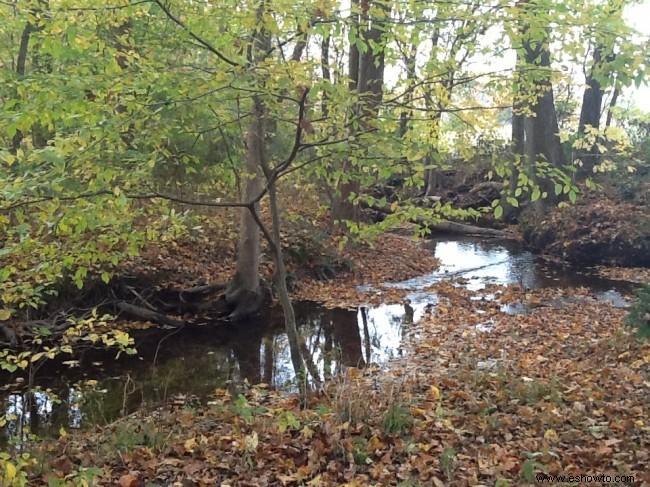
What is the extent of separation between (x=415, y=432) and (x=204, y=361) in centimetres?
507

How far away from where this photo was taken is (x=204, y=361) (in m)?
9.19

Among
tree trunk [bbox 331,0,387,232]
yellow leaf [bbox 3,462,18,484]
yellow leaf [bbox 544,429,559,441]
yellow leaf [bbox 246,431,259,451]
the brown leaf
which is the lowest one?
the brown leaf

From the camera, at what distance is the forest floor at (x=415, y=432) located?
4.22 m

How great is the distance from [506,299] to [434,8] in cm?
807

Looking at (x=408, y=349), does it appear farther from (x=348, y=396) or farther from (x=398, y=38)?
(x=398, y=38)

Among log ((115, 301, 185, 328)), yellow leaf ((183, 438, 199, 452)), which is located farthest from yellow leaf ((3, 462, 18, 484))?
log ((115, 301, 185, 328))

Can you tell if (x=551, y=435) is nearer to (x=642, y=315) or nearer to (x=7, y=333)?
(x=642, y=315)

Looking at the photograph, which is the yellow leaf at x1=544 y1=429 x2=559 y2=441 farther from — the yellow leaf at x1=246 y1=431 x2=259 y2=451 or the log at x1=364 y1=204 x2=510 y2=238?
the log at x1=364 y1=204 x2=510 y2=238

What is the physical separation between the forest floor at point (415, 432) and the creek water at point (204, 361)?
2.84 feet

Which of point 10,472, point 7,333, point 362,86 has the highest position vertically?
point 362,86

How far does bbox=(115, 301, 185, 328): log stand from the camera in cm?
1083

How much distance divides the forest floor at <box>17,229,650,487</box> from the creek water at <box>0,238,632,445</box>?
0.87 metres

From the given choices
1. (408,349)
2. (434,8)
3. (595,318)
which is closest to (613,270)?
(595,318)

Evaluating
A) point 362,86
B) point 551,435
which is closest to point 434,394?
point 551,435
